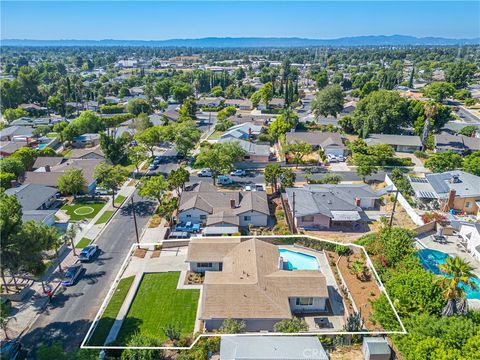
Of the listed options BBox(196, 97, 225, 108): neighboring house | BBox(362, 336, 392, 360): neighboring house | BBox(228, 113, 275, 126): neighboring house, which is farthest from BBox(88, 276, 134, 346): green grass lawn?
BBox(196, 97, 225, 108): neighboring house

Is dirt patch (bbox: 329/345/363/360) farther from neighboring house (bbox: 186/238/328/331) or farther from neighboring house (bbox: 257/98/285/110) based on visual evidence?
neighboring house (bbox: 257/98/285/110)

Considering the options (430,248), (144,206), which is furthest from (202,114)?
(430,248)

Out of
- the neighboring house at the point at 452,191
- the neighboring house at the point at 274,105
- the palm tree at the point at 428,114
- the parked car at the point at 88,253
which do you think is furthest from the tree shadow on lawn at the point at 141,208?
the neighboring house at the point at 274,105

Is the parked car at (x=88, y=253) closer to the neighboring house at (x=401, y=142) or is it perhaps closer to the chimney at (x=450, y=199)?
the chimney at (x=450, y=199)

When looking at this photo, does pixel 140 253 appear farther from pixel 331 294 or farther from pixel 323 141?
pixel 323 141

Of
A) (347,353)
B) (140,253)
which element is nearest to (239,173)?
(140,253)
